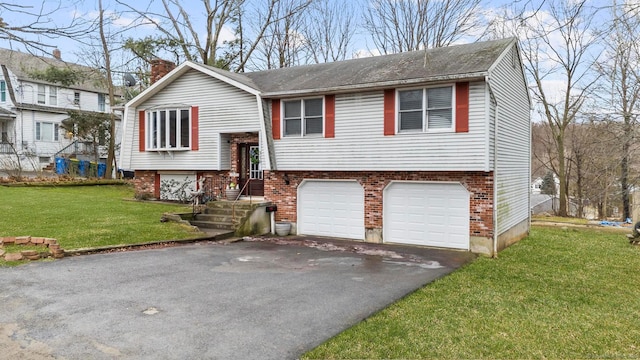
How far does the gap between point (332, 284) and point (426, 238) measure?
16.8 feet

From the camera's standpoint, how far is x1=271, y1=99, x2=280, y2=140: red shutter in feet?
44.6

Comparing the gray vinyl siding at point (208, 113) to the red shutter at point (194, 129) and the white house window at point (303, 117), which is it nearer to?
the red shutter at point (194, 129)

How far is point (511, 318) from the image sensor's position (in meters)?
5.99

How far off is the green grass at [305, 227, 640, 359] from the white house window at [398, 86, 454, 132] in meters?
3.77

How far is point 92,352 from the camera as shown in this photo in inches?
181

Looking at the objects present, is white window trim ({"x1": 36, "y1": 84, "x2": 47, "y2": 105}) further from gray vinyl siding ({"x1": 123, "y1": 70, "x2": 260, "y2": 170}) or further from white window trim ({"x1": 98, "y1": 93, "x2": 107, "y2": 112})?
gray vinyl siding ({"x1": 123, "y1": 70, "x2": 260, "y2": 170})

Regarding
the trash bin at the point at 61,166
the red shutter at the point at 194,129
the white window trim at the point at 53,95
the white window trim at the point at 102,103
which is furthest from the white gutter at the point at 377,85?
A: the white window trim at the point at 102,103

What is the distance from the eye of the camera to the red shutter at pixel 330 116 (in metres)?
12.7

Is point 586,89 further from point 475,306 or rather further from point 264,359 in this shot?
point 264,359

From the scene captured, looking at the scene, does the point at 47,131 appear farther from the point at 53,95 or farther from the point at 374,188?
the point at 374,188

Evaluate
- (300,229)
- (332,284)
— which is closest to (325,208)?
(300,229)

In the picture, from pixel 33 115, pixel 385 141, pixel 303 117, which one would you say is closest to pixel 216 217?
pixel 303 117

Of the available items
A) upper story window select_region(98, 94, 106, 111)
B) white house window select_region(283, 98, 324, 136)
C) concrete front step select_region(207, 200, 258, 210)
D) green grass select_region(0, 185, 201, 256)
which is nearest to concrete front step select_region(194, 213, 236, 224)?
concrete front step select_region(207, 200, 258, 210)

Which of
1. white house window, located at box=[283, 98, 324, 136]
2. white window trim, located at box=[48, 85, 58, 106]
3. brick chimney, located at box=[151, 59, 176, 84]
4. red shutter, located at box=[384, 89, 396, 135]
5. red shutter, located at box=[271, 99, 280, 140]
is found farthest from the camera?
white window trim, located at box=[48, 85, 58, 106]
